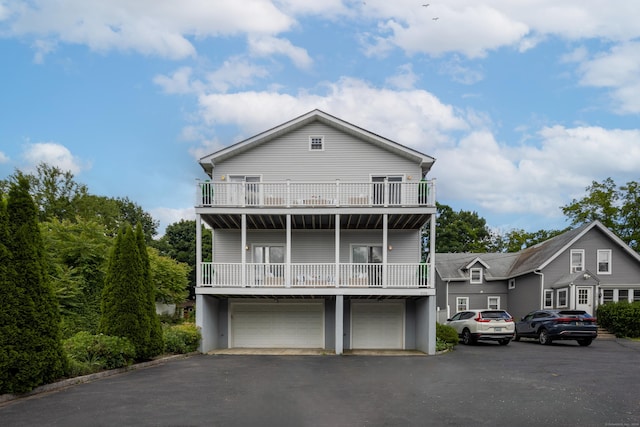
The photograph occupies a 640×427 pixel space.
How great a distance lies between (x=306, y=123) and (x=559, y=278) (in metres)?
19.3

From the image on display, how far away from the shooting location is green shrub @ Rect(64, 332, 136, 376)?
39.0 feet

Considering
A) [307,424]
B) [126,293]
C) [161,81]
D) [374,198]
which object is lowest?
[307,424]

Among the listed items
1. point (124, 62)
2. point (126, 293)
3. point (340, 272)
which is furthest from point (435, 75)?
point (126, 293)

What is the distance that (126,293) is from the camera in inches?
575

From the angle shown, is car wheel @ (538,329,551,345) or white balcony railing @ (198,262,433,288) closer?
white balcony railing @ (198,262,433,288)

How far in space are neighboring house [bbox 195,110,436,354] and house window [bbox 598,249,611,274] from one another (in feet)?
51.7

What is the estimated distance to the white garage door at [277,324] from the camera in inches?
813

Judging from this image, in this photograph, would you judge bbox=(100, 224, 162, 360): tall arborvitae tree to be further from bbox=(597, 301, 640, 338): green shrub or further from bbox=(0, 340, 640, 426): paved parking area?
bbox=(597, 301, 640, 338): green shrub

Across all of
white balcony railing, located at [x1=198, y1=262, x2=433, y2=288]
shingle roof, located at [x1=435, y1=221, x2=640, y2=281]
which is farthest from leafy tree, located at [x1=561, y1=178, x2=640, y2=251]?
white balcony railing, located at [x1=198, y1=262, x2=433, y2=288]

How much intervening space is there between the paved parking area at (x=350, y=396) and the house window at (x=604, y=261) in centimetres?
1644

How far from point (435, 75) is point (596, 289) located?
1923 cm

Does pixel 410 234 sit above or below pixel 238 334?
above

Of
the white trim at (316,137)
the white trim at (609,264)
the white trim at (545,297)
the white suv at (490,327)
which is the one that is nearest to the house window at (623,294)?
the white trim at (609,264)

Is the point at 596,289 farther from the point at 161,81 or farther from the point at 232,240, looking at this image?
the point at 161,81
